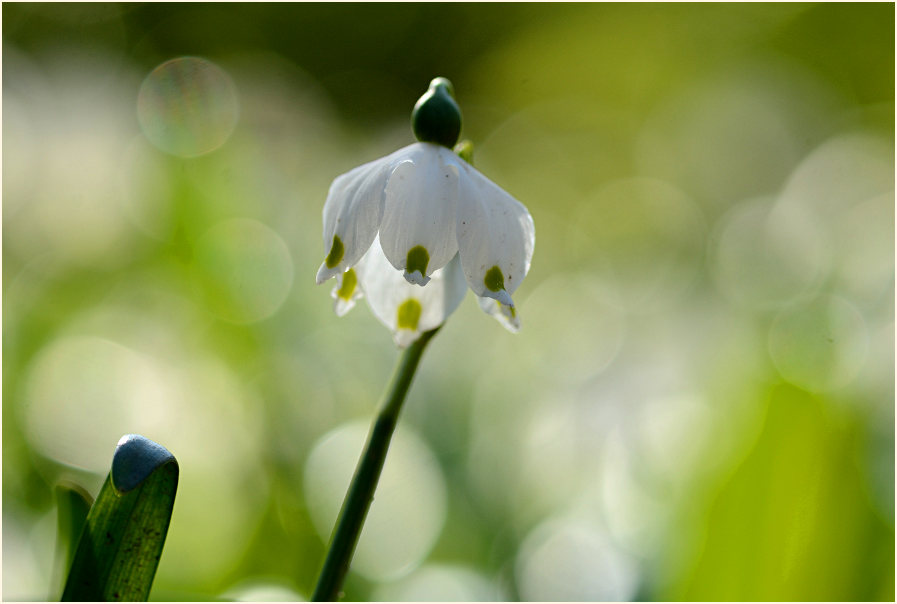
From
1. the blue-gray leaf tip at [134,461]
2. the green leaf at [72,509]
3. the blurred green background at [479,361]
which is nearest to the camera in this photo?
the blue-gray leaf tip at [134,461]

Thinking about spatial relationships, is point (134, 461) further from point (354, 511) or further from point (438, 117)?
point (438, 117)

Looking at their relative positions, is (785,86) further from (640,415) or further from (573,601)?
(573,601)

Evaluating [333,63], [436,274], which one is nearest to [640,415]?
[436,274]

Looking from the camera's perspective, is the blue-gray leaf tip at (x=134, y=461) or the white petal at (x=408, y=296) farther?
the white petal at (x=408, y=296)

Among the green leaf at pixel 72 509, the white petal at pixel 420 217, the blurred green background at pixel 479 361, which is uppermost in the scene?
the white petal at pixel 420 217

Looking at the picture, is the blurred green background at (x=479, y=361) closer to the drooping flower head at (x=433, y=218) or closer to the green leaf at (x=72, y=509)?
the green leaf at (x=72, y=509)

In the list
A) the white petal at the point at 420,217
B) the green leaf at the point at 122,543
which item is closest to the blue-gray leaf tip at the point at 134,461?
the green leaf at the point at 122,543
